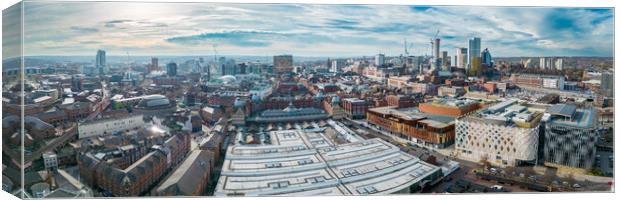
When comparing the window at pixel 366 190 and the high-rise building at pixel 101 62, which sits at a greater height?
the high-rise building at pixel 101 62

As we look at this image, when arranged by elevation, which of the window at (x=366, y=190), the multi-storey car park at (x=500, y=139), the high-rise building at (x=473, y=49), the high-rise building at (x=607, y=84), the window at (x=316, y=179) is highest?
the high-rise building at (x=473, y=49)

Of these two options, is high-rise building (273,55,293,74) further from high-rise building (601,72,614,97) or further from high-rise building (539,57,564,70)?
high-rise building (601,72,614,97)

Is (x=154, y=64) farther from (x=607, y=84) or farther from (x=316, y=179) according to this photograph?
(x=607, y=84)

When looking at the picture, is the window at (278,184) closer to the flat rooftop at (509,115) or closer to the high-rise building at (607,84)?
the flat rooftop at (509,115)

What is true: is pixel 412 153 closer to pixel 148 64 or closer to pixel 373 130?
pixel 373 130

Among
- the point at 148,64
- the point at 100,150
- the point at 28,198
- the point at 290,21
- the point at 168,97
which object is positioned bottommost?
the point at 28,198

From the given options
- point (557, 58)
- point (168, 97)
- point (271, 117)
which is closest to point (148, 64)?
point (168, 97)

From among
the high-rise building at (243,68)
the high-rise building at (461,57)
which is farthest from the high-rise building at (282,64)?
the high-rise building at (461,57)
